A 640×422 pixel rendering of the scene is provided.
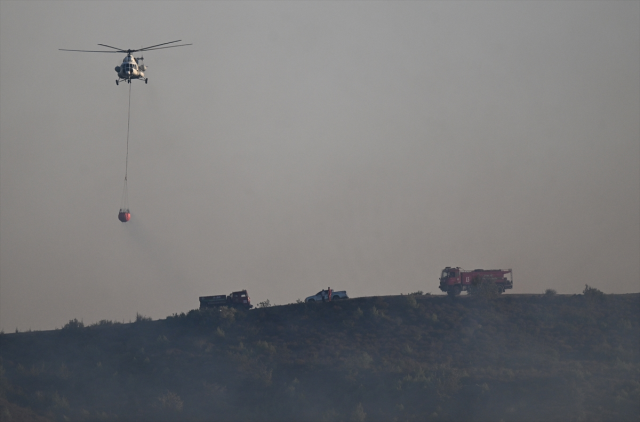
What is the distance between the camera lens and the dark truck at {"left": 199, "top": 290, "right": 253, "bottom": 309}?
235 ft

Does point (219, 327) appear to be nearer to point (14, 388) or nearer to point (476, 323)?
point (14, 388)

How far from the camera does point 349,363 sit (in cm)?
5856

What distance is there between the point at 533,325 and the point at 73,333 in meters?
38.3

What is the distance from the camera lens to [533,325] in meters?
64.2

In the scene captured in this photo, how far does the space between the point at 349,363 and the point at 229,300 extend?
56.5ft

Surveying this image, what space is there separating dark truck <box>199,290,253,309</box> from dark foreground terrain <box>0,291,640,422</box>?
2541 millimetres

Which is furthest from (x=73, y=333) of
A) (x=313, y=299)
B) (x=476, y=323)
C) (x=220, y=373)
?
(x=476, y=323)

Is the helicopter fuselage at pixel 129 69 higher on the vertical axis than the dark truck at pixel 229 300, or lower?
higher

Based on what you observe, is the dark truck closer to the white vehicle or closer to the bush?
the white vehicle

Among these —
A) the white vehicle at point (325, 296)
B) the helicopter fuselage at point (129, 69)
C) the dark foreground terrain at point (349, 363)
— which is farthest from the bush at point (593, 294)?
the helicopter fuselage at point (129, 69)

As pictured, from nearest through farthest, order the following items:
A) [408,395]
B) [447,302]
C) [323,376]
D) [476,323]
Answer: [408,395] → [323,376] → [476,323] → [447,302]

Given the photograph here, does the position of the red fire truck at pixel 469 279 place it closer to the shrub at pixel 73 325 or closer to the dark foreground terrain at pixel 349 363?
the dark foreground terrain at pixel 349 363

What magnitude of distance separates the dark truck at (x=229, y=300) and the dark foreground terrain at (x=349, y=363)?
2.54 metres

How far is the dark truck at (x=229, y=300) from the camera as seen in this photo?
2815 inches
